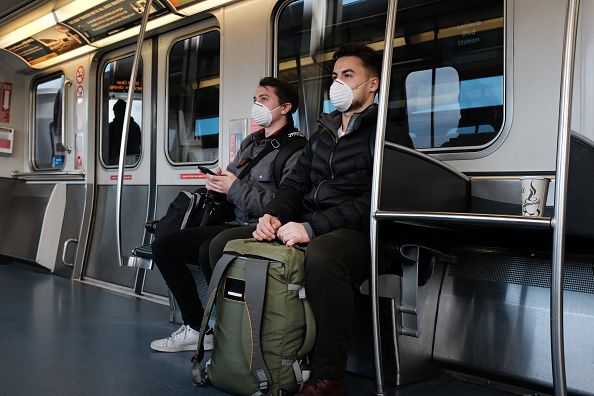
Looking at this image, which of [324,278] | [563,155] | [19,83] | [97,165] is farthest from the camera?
[19,83]

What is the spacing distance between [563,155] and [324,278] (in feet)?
3.05

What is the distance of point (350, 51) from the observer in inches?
102

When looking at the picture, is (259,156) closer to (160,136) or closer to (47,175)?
(160,136)

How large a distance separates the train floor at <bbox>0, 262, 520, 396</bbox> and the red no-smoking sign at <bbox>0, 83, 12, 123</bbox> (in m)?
2.87

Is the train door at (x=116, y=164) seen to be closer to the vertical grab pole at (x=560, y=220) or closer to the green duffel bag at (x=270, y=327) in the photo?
the green duffel bag at (x=270, y=327)

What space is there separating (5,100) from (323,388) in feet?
19.9

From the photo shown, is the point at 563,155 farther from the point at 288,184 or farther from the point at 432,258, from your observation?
the point at 288,184

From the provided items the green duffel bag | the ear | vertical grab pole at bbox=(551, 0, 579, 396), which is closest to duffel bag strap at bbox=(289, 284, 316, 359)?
the green duffel bag

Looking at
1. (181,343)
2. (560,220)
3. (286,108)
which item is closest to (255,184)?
(286,108)

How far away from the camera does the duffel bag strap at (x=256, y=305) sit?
2.10 meters

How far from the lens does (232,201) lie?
299cm

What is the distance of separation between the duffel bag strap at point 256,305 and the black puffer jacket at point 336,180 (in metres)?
0.32

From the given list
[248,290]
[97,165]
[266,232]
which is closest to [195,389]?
[248,290]

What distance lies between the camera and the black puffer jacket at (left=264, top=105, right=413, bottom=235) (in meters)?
2.34
